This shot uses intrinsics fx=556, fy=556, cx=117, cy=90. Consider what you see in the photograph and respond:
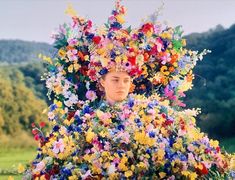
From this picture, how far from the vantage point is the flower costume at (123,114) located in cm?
534

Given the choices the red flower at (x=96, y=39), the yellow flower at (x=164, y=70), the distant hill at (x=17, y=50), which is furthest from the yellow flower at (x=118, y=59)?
the distant hill at (x=17, y=50)

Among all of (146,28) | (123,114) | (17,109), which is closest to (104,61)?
(123,114)

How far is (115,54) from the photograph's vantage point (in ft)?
20.4

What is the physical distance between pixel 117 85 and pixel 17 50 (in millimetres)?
57336

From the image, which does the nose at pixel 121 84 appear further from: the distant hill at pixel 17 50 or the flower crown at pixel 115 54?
the distant hill at pixel 17 50

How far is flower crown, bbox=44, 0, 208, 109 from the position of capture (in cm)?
637

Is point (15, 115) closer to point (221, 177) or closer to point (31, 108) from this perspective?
point (31, 108)

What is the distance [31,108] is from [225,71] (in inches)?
476

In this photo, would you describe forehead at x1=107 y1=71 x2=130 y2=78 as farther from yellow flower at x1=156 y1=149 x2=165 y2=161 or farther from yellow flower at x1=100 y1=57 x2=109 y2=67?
yellow flower at x1=156 y1=149 x2=165 y2=161

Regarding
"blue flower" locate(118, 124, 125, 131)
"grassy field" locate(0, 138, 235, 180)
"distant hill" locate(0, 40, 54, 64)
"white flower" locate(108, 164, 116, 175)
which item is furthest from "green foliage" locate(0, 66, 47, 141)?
"white flower" locate(108, 164, 116, 175)

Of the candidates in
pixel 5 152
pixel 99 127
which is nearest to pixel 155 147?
pixel 99 127

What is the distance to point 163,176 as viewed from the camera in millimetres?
5234

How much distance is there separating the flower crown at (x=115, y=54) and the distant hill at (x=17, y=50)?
175 feet

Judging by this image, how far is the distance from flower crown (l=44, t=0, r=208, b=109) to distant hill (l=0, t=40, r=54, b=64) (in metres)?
53.4
